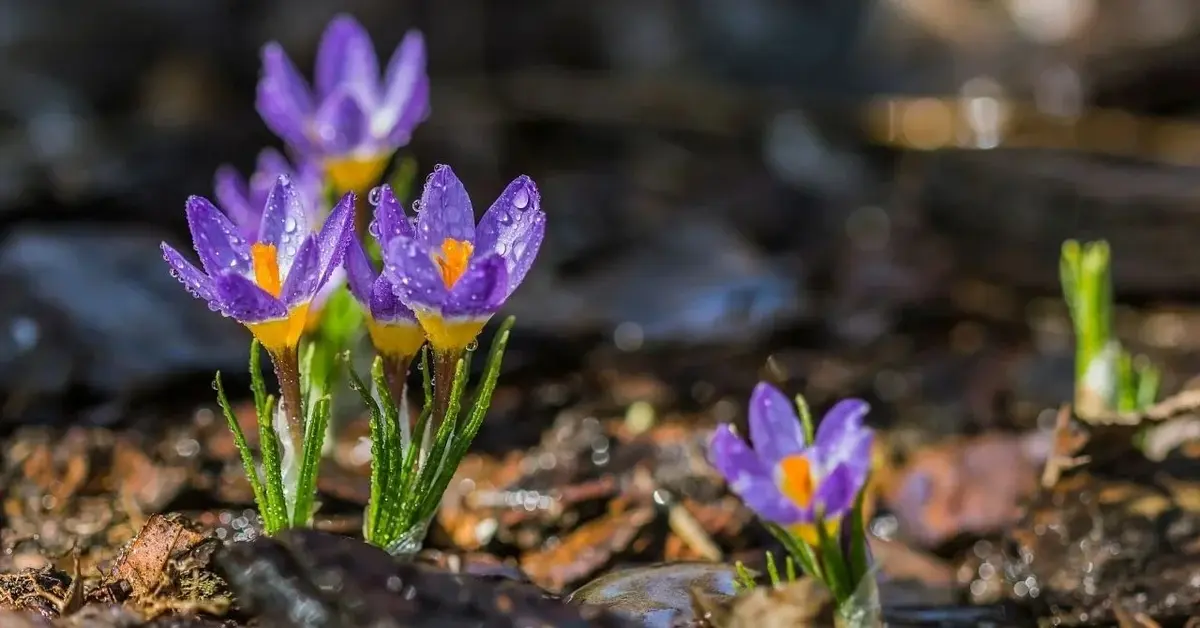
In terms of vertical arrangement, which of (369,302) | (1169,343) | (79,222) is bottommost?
(1169,343)

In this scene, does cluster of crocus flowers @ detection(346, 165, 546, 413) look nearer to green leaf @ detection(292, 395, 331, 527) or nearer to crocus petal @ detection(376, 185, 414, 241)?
crocus petal @ detection(376, 185, 414, 241)

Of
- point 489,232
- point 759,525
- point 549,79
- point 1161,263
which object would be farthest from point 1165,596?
point 549,79

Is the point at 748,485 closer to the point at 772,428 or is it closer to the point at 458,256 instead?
the point at 772,428

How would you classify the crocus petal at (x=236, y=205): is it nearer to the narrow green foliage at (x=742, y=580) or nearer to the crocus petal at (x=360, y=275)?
the crocus petal at (x=360, y=275)

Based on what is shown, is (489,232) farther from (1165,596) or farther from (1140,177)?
(1140,177)

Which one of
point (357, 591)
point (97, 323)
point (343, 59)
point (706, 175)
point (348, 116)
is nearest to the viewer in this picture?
point (357, 591)

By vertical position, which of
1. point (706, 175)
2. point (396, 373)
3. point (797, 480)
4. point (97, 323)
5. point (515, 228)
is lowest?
point (706, 175)

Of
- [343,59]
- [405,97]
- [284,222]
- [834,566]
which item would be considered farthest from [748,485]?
[343,59]

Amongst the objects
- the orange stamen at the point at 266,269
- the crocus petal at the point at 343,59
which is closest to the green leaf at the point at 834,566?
the orange stamen at the point at 266,269
